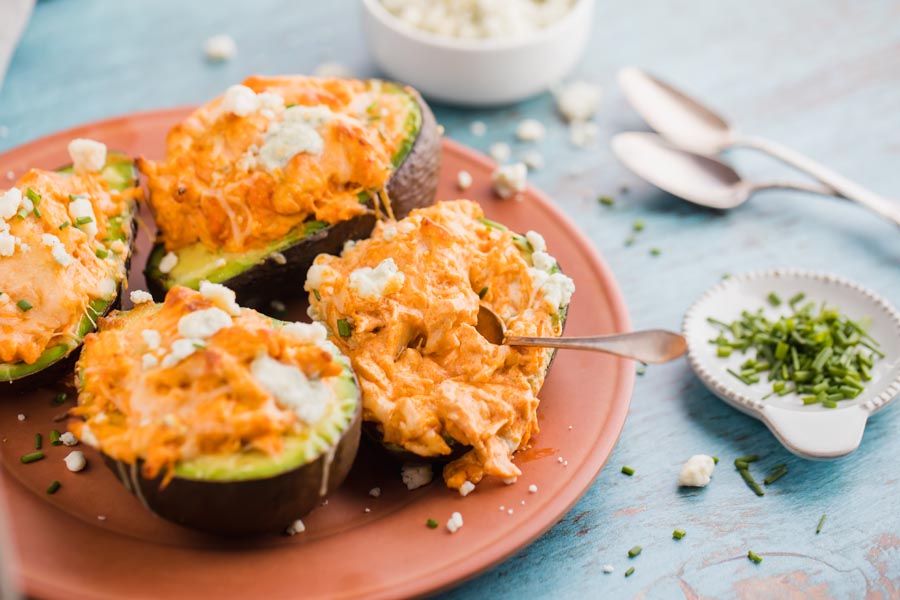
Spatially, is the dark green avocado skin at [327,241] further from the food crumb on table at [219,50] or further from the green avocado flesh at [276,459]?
the food crumb on table at [219,50]

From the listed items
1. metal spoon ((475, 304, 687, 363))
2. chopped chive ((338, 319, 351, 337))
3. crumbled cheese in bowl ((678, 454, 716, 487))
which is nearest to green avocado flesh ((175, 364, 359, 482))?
chopped chive ((338, 319, 351, 337))

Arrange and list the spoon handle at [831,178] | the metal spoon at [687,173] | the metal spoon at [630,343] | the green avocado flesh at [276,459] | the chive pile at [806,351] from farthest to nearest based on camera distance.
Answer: the metal spoon at [687,173]
the spoon handle at [831,178]
the chive pile at [806,351]
the metal spoon at [630,343]
the green avocado flesh at [276,459]

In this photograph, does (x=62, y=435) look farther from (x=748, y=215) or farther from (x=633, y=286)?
(x=748, y=215)

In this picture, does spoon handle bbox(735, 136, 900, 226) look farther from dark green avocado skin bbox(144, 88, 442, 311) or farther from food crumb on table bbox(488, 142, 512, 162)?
dark green avocado skin bbox(144, 88, 442, 311)

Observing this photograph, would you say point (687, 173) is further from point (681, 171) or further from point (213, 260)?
point (213, 260)

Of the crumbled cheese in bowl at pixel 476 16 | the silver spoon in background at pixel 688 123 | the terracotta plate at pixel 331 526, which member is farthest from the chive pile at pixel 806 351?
the crumbled cheese in bowl at pixel 476 16
